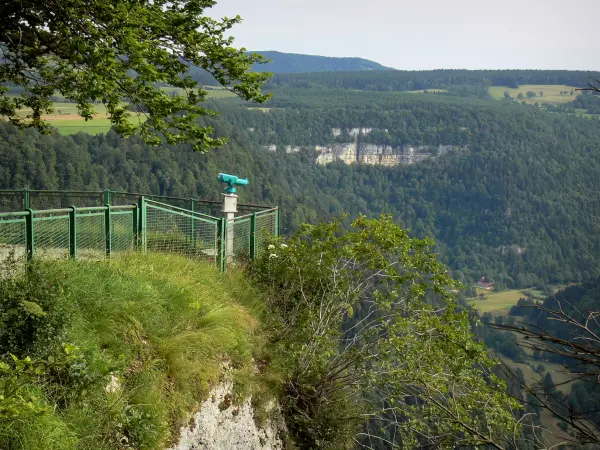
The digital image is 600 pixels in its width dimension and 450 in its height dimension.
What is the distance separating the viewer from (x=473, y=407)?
37.7 feet

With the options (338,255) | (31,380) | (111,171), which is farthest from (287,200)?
(31,380)

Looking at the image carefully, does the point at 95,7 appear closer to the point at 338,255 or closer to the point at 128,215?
the point at 128,215

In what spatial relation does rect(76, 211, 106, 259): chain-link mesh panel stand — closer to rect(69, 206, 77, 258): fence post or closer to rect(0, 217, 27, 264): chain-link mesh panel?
rect(69, 206, 77, 258): fence post

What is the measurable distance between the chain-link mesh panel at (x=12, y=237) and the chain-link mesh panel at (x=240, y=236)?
6016 mm

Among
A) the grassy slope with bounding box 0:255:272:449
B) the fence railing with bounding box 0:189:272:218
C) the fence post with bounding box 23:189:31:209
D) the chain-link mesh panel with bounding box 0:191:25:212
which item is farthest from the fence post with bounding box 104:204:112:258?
the chain-link mesh panel with bounding box 0:191:25:212

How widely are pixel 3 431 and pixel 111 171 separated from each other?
79.4m

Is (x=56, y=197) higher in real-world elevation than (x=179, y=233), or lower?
lower

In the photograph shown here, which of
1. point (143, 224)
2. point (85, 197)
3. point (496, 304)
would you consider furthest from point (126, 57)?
point (496, 304)

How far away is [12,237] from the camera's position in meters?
9.38

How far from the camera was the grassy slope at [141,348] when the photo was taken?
741 centimetres

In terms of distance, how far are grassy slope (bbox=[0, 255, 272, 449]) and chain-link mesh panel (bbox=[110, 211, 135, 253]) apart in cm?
47

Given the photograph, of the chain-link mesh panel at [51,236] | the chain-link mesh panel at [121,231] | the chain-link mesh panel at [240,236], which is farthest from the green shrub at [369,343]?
the chain-link mesh panel at [51,236]

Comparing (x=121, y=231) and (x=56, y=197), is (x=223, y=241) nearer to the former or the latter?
(x=121, y=231)

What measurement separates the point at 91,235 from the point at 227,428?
343 centimetres
